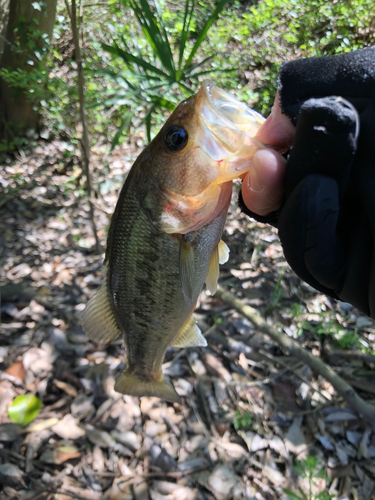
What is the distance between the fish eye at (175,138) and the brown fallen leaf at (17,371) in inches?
93.1

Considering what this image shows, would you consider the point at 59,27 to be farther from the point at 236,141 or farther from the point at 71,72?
the point at 236,141

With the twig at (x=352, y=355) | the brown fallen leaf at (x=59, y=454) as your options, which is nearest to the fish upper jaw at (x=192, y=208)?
the brown fallen leaf at (x=59, y=454)

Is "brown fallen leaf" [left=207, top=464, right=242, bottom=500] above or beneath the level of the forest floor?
beneath

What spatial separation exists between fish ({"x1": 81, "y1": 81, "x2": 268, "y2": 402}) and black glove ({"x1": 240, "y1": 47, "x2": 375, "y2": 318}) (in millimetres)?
243

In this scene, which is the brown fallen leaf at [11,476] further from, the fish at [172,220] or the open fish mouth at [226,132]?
the open fish mouth at [226,132]

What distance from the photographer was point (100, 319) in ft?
6.35

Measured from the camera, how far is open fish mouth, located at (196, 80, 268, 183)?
1398mm

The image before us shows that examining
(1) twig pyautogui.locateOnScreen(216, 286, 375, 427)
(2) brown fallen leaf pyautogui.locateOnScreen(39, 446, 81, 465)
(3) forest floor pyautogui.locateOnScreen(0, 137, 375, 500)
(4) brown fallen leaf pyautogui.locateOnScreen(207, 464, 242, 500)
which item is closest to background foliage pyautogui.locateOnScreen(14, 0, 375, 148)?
(3) forest floor pyautogui.locateOnScreen(0, 137, 375, 500)

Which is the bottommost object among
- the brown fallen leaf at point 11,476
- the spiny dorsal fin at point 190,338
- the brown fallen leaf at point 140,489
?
the brown fallen leaf at point 140,489

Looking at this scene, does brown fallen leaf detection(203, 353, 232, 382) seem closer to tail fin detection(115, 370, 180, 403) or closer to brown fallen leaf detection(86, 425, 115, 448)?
tail fin detection(115, 370, 180, 403)

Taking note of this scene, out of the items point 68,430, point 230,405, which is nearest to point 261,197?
point 230,405

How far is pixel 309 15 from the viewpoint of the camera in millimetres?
6824

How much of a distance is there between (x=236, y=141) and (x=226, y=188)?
237 millimetres

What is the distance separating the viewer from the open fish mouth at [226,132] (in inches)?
55.1
